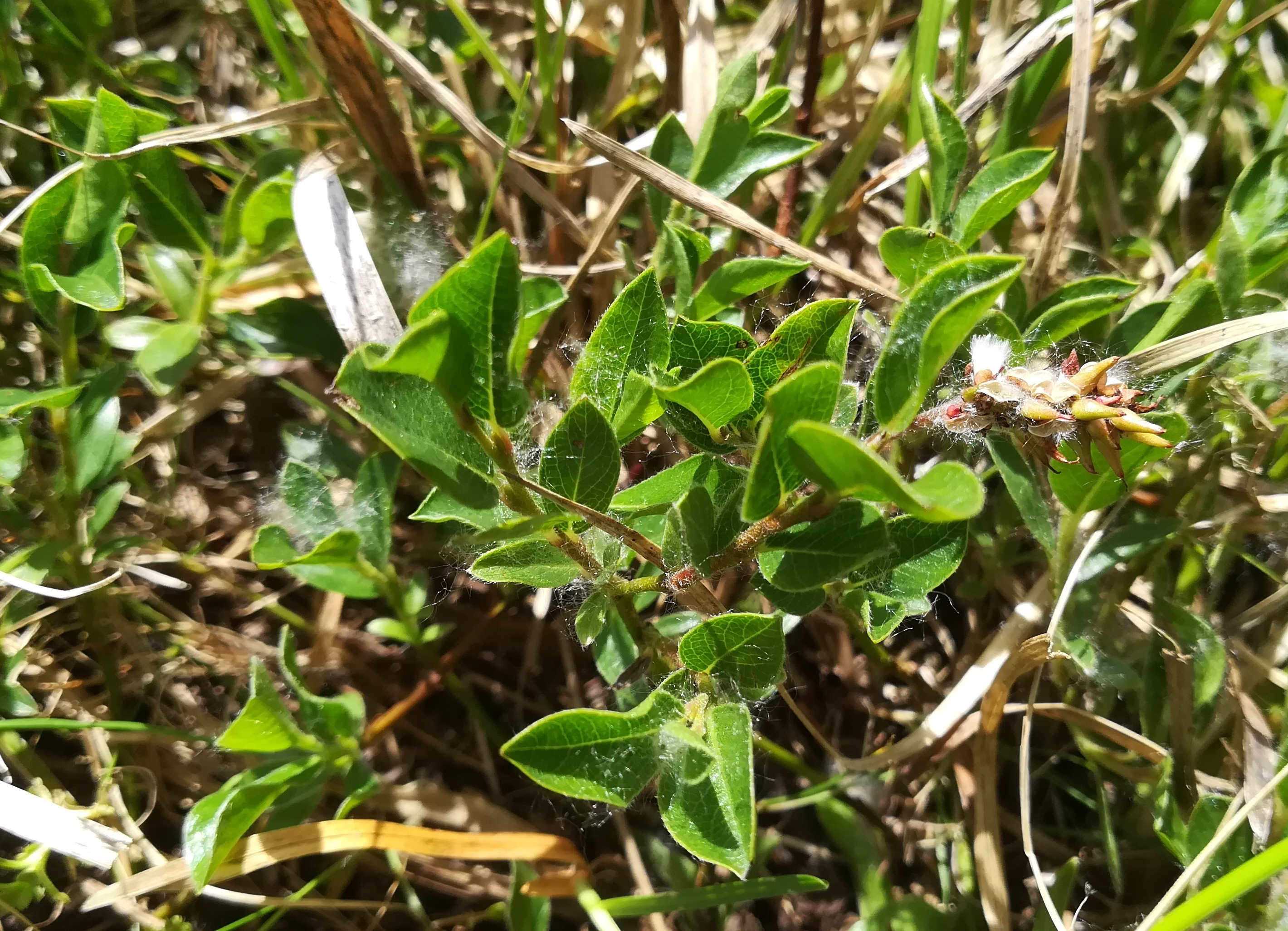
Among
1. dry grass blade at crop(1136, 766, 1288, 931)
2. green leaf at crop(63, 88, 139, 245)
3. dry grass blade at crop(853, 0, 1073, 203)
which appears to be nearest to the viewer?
→ dry grass blade at crop(1136, 766, 1288, 931)

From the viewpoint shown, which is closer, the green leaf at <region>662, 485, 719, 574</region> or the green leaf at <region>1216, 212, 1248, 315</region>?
the green leaf at <region>662, 485, 719, 574</region>

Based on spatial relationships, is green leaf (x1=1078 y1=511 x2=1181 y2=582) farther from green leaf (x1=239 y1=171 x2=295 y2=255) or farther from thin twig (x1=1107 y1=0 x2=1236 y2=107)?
green leaf (x1=239 y1=171 x2=295 y2=255)

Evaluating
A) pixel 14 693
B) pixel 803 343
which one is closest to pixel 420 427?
pixel 803 343

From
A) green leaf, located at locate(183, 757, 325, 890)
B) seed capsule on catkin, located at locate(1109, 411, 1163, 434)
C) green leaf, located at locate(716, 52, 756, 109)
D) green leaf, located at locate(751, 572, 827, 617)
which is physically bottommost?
green leaf, located at locate(183, 757, 325, 890)

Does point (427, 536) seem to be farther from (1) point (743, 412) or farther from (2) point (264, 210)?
(1) point (743, 412)

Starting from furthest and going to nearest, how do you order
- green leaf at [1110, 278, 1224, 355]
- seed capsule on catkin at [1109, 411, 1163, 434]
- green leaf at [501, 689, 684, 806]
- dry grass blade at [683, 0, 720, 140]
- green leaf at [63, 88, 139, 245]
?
dry grass blade at [683, 0, 720, 140] → green leaf at [63, 88, 139, 245] → green leaf at [1110, 278, 1224, 355] → green leaf at [501, 689, 684, 806] → seed capsule on catkin at [1109, 411, 1163, 434]

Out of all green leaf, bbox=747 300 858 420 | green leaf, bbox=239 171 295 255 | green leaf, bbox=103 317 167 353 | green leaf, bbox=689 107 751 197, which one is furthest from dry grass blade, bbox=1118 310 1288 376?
green leaf, bbox=103 317 167 353

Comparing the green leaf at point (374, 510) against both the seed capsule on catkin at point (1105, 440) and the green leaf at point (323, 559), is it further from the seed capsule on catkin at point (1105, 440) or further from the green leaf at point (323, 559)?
the seed capsule on catkin at point (1105, 440)
